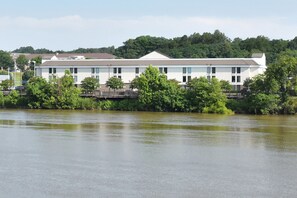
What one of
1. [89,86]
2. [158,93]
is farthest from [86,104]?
[158,93]

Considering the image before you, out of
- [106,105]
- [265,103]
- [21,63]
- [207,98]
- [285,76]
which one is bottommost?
[106,105]

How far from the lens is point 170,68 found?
45.5m

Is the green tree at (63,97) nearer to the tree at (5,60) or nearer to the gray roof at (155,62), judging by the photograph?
the gray roof at (155,62)

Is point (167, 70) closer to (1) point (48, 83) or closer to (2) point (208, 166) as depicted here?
(1) point (48, 83)

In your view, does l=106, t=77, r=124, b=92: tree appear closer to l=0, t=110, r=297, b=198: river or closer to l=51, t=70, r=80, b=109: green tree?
l=51, t=70, r=80, b=109: green tree

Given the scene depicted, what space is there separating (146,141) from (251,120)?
10.7 m

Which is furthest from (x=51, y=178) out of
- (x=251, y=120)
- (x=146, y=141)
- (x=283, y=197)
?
(x=251, y=120)

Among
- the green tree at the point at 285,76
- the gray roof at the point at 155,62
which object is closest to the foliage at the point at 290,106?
the green tree at the point at 285,76

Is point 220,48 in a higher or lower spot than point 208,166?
higher

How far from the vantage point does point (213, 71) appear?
4450 centimetres

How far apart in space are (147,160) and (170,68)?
2951 centimetres

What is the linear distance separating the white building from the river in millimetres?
17215

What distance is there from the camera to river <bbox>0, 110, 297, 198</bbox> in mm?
12818

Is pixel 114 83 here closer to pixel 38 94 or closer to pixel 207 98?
pixel 38 94
